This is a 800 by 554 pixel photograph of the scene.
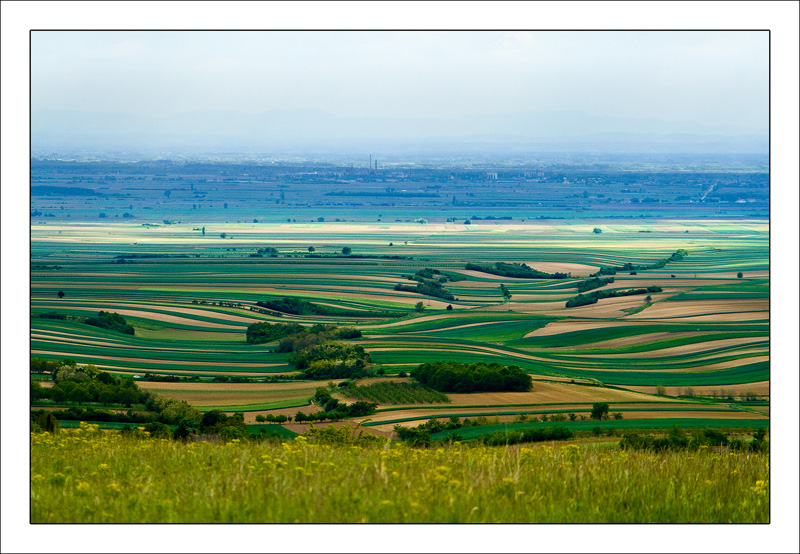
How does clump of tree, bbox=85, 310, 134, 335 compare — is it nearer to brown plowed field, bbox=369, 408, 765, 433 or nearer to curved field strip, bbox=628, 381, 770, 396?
brown plowed field, bbox=369, 408, 765, 433

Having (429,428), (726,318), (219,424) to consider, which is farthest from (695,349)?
(219,424)

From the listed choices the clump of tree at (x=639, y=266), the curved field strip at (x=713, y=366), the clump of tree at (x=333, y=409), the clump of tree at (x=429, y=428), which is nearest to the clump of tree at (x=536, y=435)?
the clump of tree at (x=429, y=428)

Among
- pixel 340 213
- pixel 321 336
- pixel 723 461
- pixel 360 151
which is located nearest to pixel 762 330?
pixel 321 336

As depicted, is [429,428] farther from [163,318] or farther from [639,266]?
[639,266]

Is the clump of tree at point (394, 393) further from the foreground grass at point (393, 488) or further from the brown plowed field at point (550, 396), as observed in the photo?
the foreground grass at point (393, 488)

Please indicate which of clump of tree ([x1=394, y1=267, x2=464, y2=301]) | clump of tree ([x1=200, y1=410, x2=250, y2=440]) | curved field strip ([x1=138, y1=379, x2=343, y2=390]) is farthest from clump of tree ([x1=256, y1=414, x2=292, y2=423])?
clump of tree ([x1=394, y1=267, x2=464, y2=301])
